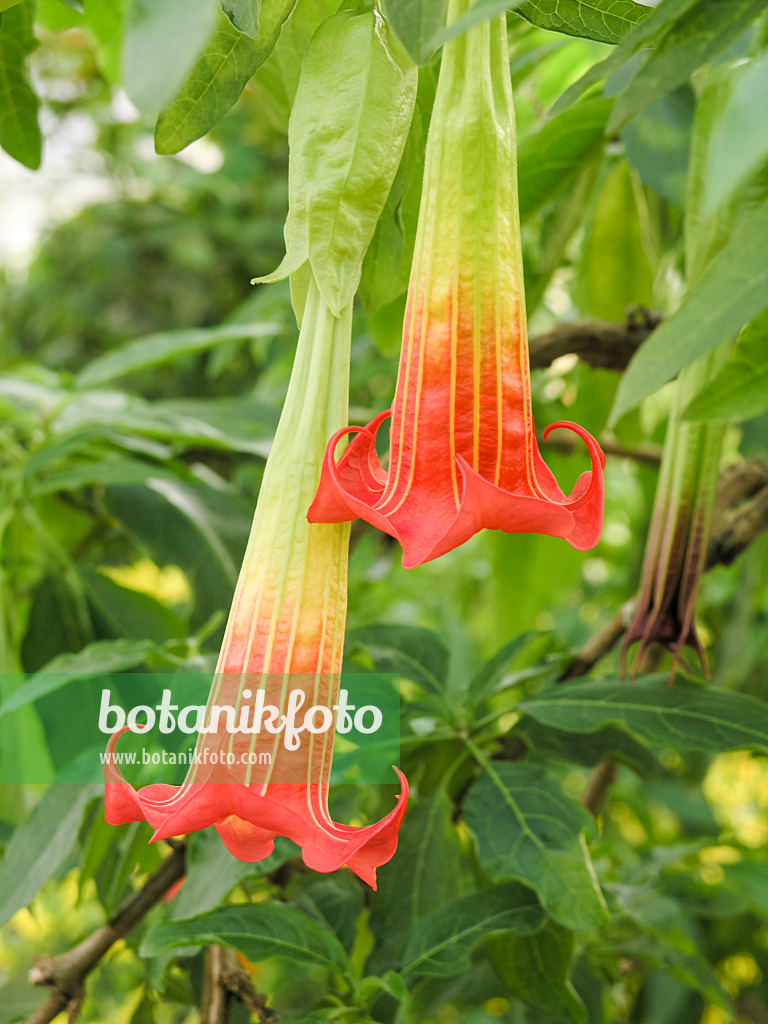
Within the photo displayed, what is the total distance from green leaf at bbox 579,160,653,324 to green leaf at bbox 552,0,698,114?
1.36 ft

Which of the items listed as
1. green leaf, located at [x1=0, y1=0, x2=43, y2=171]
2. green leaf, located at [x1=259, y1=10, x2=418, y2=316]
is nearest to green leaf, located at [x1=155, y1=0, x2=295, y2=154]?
green leaf, located at [x1=259, y1=10, x2=418, y2=316]

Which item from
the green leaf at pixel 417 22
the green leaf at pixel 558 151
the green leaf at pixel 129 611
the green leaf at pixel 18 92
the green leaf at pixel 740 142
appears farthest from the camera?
the green leaf at pixel 129 611

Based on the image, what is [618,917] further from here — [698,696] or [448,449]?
[448,449]

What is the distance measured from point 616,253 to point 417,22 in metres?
0.49

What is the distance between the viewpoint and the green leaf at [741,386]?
277 mm

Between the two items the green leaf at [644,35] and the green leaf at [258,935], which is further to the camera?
the green leaf at [258,935]

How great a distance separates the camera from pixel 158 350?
77 cm

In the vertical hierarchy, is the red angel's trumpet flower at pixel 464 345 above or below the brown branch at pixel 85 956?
above

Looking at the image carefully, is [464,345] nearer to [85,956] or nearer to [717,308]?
[717,308]

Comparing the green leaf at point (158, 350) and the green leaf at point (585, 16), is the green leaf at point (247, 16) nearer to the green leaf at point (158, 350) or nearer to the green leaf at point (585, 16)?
the green leaf at point (585, 16)

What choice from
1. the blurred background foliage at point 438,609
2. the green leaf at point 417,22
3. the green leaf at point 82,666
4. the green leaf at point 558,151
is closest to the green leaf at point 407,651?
the blurred background foliage at point 438,609

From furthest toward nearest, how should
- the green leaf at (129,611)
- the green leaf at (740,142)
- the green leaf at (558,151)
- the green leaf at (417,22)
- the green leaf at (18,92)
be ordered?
the green leaf at (129,611)
the green leaf at (558,151)
the green leaf at (18,92)
the green leaf at (417,22)
the green leaf at (740,142)

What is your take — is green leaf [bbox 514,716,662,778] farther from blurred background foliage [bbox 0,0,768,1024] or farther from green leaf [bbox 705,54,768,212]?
green leaf [bbox 705,54,768,212]

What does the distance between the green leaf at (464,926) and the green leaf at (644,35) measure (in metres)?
0.37
